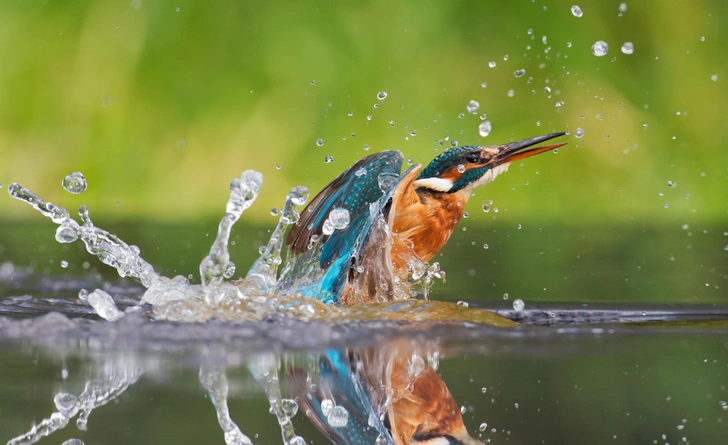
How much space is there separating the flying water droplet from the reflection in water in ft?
3.48

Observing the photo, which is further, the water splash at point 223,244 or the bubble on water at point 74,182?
the bubble on water at point 74,182

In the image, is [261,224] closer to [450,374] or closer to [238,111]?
[238,111]

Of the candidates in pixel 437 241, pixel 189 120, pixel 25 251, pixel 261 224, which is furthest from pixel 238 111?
pixel 437 241

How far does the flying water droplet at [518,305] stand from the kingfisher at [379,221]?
0.42m

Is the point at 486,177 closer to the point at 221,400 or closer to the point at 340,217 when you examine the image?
the point at 340,217

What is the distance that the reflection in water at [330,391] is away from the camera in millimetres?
2014

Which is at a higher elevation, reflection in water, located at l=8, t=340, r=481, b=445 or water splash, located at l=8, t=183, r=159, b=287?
water splash, located at l=8, t=183, r=159, b=287

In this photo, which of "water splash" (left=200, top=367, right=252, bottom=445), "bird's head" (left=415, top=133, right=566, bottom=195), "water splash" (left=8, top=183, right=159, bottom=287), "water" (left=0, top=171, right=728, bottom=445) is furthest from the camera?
"bird's head" (left=415, top=133, right=566, bottom=195)

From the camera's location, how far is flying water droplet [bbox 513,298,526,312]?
399 centimetres

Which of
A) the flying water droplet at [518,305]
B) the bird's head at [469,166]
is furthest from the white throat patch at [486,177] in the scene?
the flying water droplet at [518,305]

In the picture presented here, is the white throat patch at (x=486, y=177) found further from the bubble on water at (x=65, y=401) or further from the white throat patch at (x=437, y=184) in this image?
the bubble on water at (x=65, y=401)

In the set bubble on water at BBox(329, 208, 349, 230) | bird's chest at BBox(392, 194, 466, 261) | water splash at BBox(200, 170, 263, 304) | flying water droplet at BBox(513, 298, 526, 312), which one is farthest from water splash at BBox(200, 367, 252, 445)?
bird's chest at BBox(392, 194, 466, 261)

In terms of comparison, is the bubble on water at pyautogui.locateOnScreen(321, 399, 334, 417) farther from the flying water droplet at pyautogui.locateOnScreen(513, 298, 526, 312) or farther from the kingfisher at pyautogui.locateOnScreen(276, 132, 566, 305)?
the flying water droplet at pyautogui.locateOnScreen(513, 298, 526, 312)

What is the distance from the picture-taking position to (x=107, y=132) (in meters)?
A: 8.75
